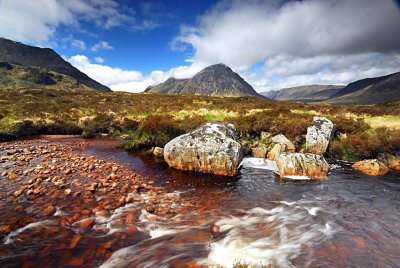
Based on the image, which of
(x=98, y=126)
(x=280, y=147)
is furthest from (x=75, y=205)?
(x=98, y=126)

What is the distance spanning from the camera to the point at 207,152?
13164 mm

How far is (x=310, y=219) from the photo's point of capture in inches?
337

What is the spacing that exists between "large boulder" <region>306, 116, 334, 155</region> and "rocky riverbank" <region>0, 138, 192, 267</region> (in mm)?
10726

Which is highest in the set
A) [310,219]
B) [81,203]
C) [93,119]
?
[93,119]

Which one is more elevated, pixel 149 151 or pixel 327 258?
pixel 149 151

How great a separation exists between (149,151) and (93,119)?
12490 millimetres

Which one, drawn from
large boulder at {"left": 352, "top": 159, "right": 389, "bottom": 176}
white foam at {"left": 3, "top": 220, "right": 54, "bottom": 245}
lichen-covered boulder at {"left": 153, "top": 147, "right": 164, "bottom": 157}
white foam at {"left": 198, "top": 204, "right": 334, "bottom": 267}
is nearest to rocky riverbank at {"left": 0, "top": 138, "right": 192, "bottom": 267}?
white foam at {"left": 3, "top": 220, "right": 54, "bottom": 245}

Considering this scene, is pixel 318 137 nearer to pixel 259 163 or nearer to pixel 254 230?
pixel 259 163

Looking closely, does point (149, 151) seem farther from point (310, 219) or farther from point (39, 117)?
point (39, 117)

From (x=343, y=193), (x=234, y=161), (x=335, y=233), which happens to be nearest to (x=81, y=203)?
(x=234, y=161)

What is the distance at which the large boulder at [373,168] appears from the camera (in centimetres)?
1304

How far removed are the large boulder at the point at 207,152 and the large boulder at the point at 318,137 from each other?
6.12 meters

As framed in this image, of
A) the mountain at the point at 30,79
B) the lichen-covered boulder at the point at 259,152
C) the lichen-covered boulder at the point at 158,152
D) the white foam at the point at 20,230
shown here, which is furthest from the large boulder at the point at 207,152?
the mountain at the point at 30,79

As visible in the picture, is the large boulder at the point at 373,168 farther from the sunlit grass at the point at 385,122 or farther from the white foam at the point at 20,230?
the white foam at the point at 20,230
